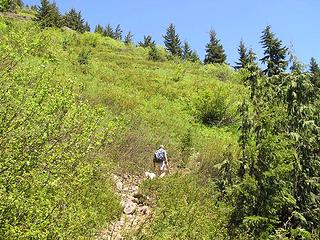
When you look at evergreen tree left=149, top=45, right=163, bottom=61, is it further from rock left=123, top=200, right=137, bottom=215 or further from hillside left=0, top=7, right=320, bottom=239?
rock left=123, top=200, right=137, bottom=215

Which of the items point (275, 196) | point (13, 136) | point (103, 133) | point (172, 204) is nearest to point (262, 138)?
point (275, 196)

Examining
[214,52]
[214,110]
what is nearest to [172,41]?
[214,52]

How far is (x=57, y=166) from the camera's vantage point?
6188 millimetres

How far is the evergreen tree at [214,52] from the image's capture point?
57812mm

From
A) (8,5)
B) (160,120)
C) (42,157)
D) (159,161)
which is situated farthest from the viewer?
(8,5)

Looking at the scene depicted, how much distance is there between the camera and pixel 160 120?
68.2 ft

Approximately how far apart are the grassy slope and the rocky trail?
13.7 inches

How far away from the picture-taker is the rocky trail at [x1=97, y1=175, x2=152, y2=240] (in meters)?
9.50

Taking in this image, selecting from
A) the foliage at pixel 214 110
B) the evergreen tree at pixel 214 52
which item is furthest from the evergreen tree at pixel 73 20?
the foliage at pixel 214 110

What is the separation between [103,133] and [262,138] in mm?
4303

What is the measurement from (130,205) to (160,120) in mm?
9857

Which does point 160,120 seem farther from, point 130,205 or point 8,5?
point 130,205

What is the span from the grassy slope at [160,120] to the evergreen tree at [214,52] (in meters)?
17.8

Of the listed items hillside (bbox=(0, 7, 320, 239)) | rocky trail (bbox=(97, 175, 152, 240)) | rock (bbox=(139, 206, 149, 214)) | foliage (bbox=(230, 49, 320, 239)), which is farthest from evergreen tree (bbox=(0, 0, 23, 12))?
foliage (bbox=(230, 49, 320, 239))
